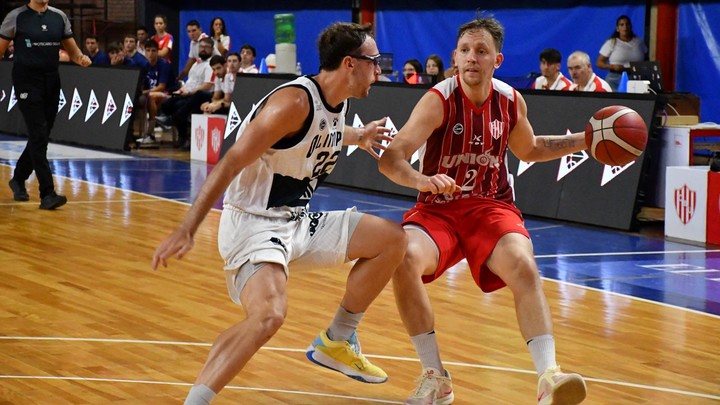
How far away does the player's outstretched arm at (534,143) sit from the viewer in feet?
Answer: 17.4

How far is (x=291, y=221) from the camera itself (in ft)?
15.1

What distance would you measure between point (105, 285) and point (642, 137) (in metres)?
3.57

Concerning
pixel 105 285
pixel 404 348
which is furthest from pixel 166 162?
pixel 404 348

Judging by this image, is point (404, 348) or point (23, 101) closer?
point (404, 348)

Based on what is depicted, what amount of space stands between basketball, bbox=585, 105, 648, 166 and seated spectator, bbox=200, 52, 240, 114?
35.2 ft

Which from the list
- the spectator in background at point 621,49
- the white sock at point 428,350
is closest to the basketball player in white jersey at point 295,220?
the white sock at point 428,350

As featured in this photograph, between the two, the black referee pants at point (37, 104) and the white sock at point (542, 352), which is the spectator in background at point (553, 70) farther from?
the white sock at point (542, 352)

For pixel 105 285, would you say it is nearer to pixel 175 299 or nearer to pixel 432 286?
pixel 175 299

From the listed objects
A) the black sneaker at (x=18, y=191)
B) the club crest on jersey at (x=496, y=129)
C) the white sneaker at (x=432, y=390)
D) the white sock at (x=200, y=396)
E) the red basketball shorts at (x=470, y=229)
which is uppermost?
the club crest on jersey at (x=496, y=129)

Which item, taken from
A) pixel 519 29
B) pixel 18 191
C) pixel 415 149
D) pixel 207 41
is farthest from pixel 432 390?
pixel 207 41

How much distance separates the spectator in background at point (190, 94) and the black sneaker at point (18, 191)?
18.7 feet

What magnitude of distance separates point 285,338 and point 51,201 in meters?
5.22

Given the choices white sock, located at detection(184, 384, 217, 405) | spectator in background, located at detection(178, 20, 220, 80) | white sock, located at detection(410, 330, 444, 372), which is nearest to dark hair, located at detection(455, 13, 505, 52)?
white sock, located at detection(410, 330, 444, 372)

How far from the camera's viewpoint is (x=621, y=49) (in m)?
14.6
